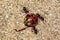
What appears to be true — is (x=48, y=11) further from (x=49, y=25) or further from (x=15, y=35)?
(x=15, y=35)

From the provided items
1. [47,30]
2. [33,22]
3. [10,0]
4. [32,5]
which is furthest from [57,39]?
[10,0]

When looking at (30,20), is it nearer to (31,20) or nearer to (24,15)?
(31,20)

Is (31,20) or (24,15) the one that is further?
(24,15)

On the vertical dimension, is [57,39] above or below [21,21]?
below

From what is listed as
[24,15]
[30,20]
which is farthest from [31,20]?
[24,15]

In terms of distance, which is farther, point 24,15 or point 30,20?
point 24,15
